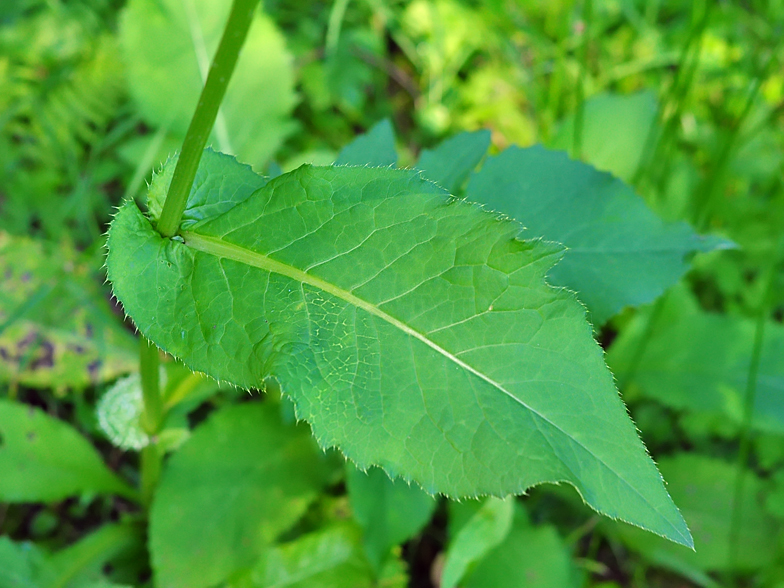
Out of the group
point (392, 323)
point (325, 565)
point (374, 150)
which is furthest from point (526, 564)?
point (374, 150)

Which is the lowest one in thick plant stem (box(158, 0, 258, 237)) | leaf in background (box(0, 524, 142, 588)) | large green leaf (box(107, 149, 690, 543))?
leaf in background (box(0, 524, 142, 588))

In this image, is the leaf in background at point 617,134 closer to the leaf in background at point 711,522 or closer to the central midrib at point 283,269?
the leaf in background at point 711,522

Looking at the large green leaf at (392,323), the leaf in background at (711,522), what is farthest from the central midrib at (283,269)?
the leaf in background at (711,522)

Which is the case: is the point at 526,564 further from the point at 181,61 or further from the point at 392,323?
the point at 181,61

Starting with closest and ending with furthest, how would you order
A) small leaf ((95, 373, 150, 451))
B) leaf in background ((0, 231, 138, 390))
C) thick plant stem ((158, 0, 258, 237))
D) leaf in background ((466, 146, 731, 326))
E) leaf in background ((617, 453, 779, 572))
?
thick plant stem ((158, 0, 258, 237))
leaf in background ((466, 146, 731, 326))
small leaf ((95, 373, 150, 451))
leaf in background ((617, 453, 779, 572))
leaf in background ((0, 231, 138, 390))

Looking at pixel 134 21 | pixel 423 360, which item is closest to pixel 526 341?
pixel 423 360

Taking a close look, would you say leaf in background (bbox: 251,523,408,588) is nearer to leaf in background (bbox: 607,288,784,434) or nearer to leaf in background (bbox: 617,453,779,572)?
leaf in background (bbox: 617,453,779,572)

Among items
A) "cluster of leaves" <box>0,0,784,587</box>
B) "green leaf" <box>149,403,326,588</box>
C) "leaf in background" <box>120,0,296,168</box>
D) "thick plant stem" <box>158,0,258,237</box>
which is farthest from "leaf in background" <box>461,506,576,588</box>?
"leaf in background" <box>120,0,296,168</box>

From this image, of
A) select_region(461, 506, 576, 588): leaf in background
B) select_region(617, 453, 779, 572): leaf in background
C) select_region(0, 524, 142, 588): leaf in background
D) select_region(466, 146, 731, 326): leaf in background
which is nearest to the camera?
select_region(466, 146, 731, 326): leaf in background
